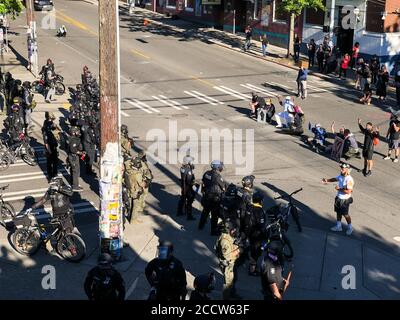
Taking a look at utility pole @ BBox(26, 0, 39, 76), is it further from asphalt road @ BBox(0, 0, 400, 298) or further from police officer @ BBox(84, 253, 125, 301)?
police officer @ BBox(84, 253, 125, 301)

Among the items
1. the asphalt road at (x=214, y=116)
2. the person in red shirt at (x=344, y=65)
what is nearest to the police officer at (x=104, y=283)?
the asphalt road at (x=214, y=116)

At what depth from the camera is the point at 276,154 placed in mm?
19688

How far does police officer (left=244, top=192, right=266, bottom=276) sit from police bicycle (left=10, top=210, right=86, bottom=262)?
3.32 metres

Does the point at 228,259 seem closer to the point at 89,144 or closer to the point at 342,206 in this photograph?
the point at 342,206

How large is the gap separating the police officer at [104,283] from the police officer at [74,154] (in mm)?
7470

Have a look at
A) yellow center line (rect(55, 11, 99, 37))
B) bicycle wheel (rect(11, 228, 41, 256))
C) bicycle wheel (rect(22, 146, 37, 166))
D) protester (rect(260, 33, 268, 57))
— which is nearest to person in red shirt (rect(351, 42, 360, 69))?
protester (rect(260, 33, 268, 57))

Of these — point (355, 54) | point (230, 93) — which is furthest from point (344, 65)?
point (230, 93)

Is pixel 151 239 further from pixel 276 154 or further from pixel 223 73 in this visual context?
pixel 223 73

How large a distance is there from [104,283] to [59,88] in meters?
20.3

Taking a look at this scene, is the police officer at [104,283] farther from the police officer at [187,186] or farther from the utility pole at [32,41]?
the utility pole at [32,41]

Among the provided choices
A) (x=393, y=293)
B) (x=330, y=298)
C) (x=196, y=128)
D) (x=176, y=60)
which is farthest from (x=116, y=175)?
(x=176, y=60)

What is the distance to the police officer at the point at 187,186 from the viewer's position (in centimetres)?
1373

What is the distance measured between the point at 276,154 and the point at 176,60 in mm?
18267

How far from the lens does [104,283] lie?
873 cm
